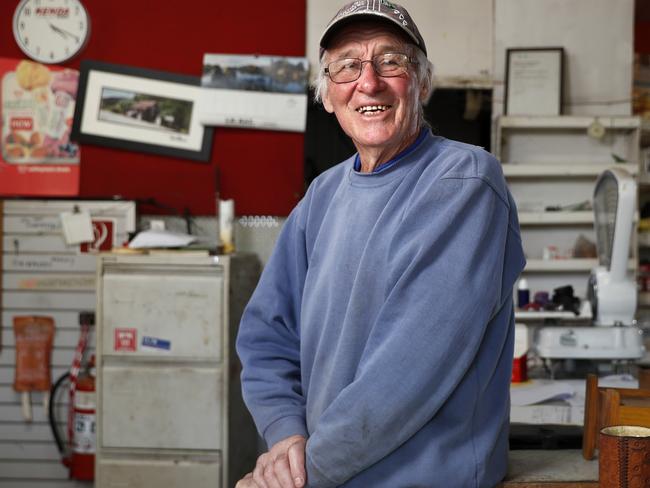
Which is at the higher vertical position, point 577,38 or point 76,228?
point 577,38

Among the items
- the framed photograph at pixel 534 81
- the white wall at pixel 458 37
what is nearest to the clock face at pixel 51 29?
the white wall at pixel 458 37

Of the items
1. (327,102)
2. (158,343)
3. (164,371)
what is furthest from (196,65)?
(327,102)

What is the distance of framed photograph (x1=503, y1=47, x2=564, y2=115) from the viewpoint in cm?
418

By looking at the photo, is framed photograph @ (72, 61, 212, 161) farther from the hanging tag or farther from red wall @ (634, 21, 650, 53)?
red wall @ (634, 21, 650, 53)

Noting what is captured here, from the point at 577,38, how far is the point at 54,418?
11.4 ft

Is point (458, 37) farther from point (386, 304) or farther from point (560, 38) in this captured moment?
point (386, 304)

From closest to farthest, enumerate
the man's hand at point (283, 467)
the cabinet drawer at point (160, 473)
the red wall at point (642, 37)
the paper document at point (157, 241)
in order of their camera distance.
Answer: the man's hand at point (283, 467) < the cabinet drawer at point (160, 473) < the paper document at point (157, 241) < the red wall at point (642, 37)

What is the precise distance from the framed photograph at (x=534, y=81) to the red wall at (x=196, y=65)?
114 cm

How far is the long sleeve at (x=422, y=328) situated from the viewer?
4.27 feet

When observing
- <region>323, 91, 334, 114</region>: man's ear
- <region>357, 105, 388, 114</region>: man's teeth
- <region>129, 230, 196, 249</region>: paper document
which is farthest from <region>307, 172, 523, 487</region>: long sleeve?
<region>129, 230, 196, 249</region>: paper document

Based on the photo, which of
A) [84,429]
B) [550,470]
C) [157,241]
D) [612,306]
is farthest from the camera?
[84,429]

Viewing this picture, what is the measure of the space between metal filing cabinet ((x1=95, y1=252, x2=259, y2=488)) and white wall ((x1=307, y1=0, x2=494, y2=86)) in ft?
4.87

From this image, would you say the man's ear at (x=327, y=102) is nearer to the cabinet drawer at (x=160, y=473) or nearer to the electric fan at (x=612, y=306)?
the electric fan at (x=612, y=306)

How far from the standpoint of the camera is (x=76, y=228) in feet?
13.8
